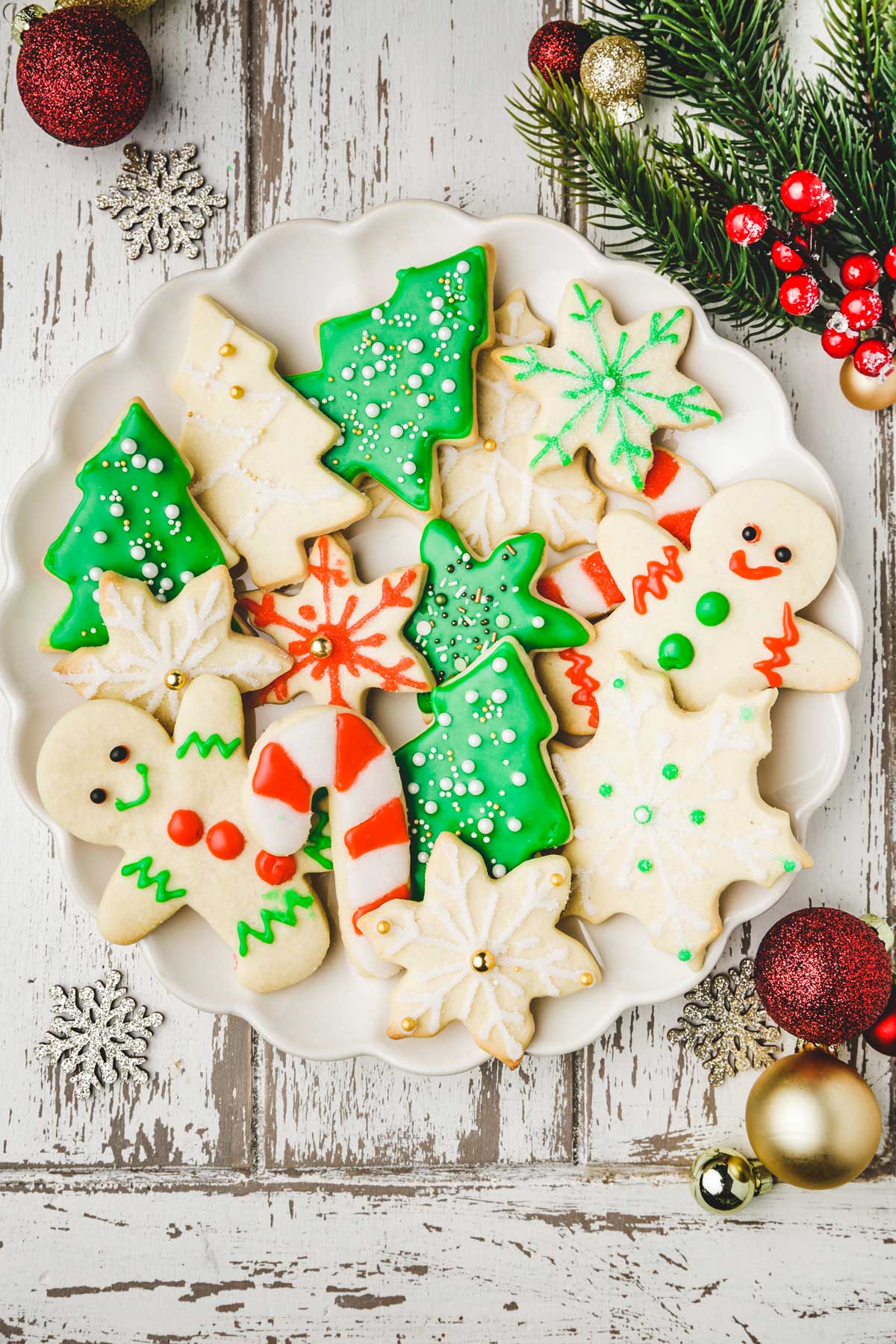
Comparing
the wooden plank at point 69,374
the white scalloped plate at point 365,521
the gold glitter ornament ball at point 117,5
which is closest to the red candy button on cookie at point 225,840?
the white scalloped plate at point 365,521

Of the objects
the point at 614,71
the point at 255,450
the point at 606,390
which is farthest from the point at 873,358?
the point at 255,450

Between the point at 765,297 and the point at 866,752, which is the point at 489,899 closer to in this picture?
the point at 866,752

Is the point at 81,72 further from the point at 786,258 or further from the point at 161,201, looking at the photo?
the point at 786,258

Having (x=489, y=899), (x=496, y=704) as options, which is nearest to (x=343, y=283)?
(x=496, y=704)

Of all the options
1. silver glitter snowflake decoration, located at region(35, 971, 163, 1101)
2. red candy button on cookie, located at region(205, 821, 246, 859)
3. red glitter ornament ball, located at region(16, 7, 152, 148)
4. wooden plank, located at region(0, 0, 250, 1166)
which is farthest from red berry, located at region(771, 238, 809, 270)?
silver glitter snowflake decoration, located at region(35, 971, 163, 1101)

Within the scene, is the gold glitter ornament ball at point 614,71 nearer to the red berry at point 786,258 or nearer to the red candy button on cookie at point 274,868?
the red berry at point 786,258

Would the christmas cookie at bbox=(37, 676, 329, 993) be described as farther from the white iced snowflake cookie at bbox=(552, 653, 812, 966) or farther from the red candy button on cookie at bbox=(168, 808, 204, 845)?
the white iced snowflake cookie at bbox=(552, 653, 812, 966)
